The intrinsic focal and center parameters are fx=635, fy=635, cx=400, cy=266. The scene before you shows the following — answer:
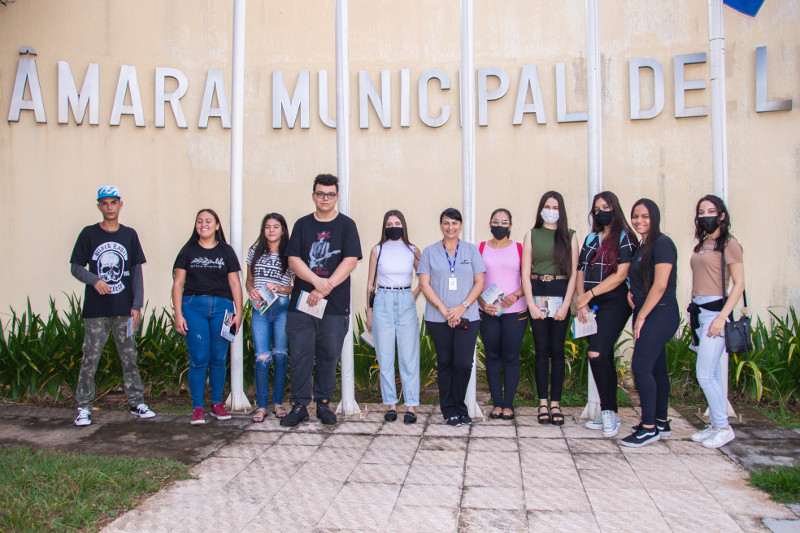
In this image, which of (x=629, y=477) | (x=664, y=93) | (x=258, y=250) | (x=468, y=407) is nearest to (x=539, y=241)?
(x=468, y=407)

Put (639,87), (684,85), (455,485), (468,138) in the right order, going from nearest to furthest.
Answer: (455,485), (468,138), (684,85), (639,87)

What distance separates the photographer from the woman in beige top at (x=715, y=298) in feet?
13.5

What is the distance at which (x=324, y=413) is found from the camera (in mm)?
4742

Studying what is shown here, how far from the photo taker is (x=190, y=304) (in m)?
4.72

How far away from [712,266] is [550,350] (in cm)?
126

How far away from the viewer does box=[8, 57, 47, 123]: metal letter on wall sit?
7016 mm

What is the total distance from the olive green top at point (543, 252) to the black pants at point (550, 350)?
369mm

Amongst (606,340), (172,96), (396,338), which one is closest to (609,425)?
(606,340)

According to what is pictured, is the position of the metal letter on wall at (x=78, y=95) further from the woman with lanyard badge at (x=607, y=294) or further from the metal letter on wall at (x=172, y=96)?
the woman with lanyard badge at (x=607, y=294)

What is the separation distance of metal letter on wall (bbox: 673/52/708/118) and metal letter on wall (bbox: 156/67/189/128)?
5340 mm

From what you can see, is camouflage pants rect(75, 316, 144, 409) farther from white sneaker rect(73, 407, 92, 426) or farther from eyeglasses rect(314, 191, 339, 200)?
eyeglasses rect(314, 191, 339, 200)

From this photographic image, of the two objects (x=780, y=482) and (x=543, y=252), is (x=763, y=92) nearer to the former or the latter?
(x=543, y=252)

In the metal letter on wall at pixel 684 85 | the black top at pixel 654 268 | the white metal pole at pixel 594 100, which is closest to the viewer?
the black top at pixel 654 268

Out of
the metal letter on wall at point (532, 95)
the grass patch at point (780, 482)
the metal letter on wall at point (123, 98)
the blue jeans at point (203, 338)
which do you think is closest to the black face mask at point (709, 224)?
the grass patch at point (780, 482)
